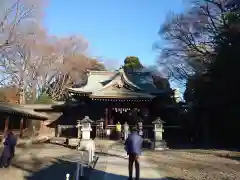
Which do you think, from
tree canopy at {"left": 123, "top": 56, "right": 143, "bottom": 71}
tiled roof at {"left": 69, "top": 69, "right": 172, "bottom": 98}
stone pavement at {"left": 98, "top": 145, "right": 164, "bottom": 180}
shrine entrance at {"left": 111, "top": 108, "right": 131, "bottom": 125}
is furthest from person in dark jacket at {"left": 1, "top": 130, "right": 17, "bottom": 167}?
tree canopy at {"left": 123, "top": 56, "right": 143, "bottom": 71}

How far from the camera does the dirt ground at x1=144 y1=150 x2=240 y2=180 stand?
11.5 m

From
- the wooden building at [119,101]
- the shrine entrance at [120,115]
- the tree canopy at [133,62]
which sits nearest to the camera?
the wooden building at [119,101]

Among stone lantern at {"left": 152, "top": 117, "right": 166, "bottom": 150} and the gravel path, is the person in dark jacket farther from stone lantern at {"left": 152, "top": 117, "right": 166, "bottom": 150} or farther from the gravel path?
stone lantern at {"left": 152, "top": 117, "right": 166, "bottom": 150}

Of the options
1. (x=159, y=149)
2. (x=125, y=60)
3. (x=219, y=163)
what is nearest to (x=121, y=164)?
(x=219, y=163)

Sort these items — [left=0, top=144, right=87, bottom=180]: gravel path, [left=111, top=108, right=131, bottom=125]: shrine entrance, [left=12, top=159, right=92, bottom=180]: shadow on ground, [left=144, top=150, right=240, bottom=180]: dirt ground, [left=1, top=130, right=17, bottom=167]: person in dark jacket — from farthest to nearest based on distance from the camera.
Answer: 1. [left=111, top=108, right=131, bottom=125]: shrine entrance
2. [left=1, top=130, right=17, bottom=167]: person in dark jacket
3. [left=0, top=144, right=87, bottom=180]: gravel path
4. [left=12, top=159, right=92, bottom=180]: shadow on ground
5. [left=144, top=150, right=240, bottom=180]: dirt ground

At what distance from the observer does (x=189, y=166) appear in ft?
45.6

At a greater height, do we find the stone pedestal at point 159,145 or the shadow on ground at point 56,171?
the stone pedestal at point 159,145

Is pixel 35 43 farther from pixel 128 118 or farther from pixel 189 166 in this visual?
pixel 189 166

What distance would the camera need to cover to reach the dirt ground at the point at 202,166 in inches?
452

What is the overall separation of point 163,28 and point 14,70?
20.4m

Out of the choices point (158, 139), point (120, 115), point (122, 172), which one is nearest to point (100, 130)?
point (120, 115)

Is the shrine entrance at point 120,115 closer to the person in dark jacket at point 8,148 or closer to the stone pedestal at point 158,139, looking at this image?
the stone pedestal at point 158,139

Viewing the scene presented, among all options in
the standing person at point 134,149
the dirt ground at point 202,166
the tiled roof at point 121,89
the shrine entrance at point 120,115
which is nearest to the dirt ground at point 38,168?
the standing person at point 134,149

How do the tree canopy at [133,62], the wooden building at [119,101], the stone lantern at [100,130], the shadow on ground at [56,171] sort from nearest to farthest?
the shadow on ground at [56,171], the stone lantern at [100,130], the wooden building at [119,101], the tree canopy at [133,62]
